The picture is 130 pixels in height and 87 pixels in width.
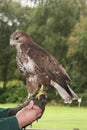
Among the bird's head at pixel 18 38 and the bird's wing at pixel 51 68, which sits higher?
the bird's head at pixel 18 38

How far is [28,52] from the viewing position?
10.3 ft

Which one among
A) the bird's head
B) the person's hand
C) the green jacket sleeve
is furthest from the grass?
the green jacket sleeve

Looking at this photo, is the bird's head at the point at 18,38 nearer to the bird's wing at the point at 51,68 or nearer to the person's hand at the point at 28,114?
the bird's wing at the point at 51,68

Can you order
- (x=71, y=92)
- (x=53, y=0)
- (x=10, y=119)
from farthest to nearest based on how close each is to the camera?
(x=53, y=0) < (x=71, y=92) < (x=10, y=119)

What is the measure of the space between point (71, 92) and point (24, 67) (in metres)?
0.32

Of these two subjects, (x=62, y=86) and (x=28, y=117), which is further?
(x=62, y=86)

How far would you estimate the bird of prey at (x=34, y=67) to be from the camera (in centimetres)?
307

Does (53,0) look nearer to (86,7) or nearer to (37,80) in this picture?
(37,80)

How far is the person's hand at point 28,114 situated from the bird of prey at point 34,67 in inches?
29.2

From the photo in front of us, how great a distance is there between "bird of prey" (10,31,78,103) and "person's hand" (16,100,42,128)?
74cm

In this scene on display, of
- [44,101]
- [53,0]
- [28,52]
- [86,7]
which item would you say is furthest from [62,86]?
[86,7]

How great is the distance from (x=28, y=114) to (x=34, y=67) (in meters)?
0.86

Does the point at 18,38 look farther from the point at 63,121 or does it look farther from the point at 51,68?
the point at 63,121

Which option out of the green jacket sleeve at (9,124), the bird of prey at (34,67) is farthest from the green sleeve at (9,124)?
the bird of prey at (34,67)
